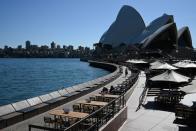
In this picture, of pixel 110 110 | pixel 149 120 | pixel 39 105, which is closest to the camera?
pixel 110 110

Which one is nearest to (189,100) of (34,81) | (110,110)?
(110,110)

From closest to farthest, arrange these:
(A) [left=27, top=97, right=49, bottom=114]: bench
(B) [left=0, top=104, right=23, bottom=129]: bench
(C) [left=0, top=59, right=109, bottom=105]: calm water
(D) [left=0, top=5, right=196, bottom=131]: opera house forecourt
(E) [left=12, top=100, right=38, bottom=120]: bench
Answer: (D) [left=0, top=5, right=196, bottom=131]: opera house forecourt → (B) [left=0, top=104, right=23, bottom=129]: bench → (E) [left=12, top=100, right=38, bottom=120]: bench → (A) [left=27, top=97, right=49, bottom=114]: bench → (C) [left=0, top=59, right=109, bottom=105]: calm water

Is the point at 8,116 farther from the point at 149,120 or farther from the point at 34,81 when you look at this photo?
the point at 34,81

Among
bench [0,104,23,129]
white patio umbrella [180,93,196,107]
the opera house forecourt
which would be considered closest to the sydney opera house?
the opera house forecourt

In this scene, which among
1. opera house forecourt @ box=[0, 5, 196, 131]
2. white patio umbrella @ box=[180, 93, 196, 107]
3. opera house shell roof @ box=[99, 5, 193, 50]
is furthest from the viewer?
opera house shell roof @ box=[99, 5, 193, 50]

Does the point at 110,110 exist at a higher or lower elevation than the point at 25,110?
higher

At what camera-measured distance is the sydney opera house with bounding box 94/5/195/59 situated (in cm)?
10206

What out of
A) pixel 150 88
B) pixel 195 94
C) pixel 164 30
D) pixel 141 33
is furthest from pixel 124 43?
pixel 195 94

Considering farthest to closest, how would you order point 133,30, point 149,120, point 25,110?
point 133,30, point 149,120, point 25,110

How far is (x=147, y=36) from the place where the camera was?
439ft

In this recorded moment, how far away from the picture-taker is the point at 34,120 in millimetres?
10906

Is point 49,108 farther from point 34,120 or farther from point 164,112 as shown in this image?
point 164,112

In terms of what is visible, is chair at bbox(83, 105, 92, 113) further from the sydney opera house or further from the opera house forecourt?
the sydney opera house

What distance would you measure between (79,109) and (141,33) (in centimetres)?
13678
